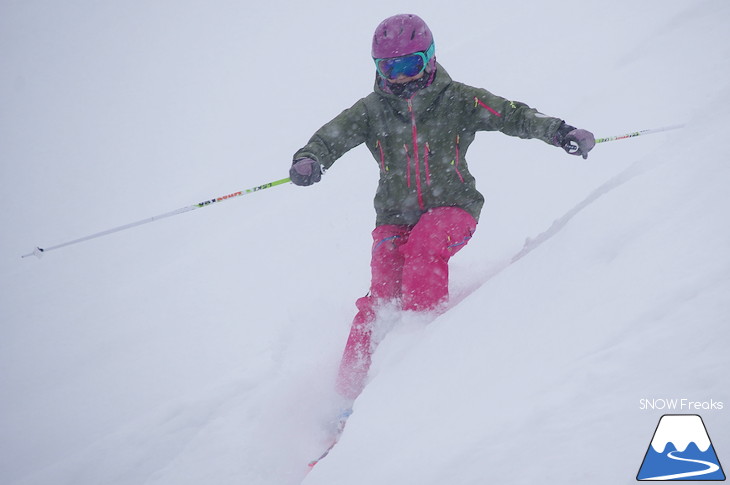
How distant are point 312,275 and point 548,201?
109 inches

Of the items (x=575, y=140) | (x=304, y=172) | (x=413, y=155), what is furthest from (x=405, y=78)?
(x=575, y=140)

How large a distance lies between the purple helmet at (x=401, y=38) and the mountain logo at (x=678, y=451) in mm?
2374

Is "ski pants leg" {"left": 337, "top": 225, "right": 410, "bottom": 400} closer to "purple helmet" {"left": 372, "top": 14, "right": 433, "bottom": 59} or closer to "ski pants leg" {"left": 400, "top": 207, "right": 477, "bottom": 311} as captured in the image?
"ski pants leg" {"left": 400, "top": 207, "right": 477, "bottom": 311}

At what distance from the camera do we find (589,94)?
718 cm

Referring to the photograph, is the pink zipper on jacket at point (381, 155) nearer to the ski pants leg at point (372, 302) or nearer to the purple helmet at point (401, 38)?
the ski pants leg at point (372, 302)

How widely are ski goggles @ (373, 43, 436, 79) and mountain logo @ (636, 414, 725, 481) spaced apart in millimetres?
2332

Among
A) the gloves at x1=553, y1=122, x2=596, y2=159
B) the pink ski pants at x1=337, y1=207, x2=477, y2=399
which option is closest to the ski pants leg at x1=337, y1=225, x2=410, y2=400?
the pink ski pants at x1=337, y1=207, x2=477, y2=399

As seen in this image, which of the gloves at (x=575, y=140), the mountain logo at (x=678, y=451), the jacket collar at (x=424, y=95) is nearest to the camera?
the mountain logo at (x=678, y=451)

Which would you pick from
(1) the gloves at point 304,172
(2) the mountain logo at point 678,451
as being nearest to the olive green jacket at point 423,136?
(1) the gloves at point 304,172

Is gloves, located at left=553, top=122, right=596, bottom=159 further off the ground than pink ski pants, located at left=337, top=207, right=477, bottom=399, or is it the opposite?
gloves, located at left=553, top=122, right=596, bottom=159

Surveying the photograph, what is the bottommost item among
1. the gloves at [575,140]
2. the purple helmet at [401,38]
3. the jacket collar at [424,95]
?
the gloves at [575,140]

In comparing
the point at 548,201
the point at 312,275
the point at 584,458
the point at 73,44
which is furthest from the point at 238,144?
the point at 73,44

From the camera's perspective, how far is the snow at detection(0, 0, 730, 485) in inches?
61.8

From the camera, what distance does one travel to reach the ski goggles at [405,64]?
9.80 feet
